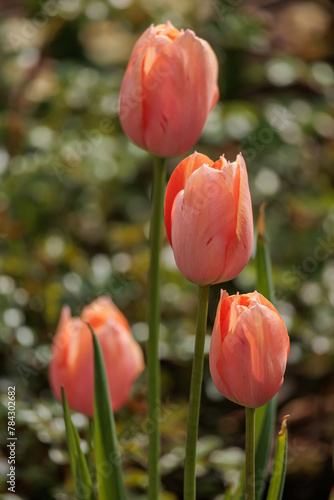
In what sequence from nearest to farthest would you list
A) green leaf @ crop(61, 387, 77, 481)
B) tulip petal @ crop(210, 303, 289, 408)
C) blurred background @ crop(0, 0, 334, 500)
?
tulip petal @ crop(210, 303, 289, 408) → green leaf @ crop(61, 387, 77, 481) → blurred background @ crop(0, 0, 334, 500)

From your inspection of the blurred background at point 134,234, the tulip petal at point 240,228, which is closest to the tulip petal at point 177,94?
the tulip petal at point 240,228

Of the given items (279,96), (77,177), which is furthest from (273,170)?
(77,177)

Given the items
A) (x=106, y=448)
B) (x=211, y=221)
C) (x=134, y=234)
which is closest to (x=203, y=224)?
(x=211, y=221)

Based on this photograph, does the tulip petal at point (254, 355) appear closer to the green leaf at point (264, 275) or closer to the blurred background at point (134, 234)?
the green leaf at point (264, 275)

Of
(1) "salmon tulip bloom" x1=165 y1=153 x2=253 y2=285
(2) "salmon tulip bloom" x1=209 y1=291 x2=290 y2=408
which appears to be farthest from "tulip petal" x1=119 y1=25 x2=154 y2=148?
(2) "salmon tulip bloom" x1=209 y1=291 x2=290 y2=408

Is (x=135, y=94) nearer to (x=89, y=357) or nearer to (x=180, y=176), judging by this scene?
(x=180, y=176)

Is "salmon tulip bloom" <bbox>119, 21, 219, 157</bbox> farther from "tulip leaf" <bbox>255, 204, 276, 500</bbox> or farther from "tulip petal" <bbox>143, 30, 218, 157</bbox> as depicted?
"tulip leaf" <bbox>255, 204, 276, 500</bbox>
